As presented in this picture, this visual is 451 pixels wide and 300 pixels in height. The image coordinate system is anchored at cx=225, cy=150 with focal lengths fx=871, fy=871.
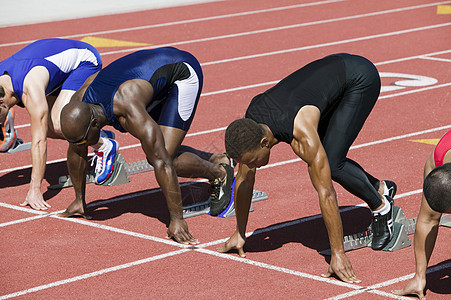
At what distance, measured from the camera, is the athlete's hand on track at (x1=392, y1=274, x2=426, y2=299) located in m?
5.29

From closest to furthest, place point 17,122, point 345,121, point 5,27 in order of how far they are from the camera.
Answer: point 345,121 < point 17,122 < point 5,27

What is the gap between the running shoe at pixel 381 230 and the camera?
250 inches

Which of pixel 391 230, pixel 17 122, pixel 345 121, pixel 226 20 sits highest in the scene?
pixel 345 121

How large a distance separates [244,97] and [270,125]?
19.1 feet

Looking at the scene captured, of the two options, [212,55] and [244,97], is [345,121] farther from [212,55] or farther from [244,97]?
[212,55]

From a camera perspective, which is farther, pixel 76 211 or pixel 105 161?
pixel 105 161

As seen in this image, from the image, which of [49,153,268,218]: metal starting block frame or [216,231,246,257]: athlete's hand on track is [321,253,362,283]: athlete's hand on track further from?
[49,153,268,218]: metal starting block frame

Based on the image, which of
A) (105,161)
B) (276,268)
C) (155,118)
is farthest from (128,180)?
(276,268)

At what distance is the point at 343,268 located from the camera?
Result: 5605 mm

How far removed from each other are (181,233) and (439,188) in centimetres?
234

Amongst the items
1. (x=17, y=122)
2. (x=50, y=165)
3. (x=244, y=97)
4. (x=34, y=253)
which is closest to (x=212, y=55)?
(x=244, y=97)

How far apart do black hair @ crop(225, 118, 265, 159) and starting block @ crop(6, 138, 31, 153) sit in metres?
4.56

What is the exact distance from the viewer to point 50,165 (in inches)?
352

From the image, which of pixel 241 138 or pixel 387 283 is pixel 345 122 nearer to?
pixel 241 138
